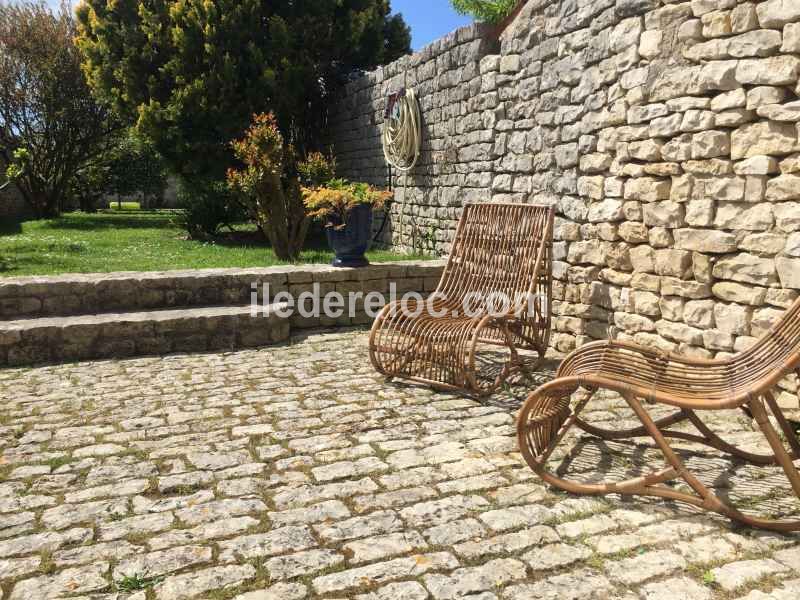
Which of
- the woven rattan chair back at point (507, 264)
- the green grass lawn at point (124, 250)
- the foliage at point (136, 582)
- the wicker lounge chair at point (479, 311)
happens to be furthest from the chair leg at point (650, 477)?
the green grass lawn at point (124, 250)

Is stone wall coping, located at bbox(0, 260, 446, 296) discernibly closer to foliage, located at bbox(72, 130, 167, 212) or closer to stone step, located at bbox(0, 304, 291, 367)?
stone step, located at bbox(0, 304, 291, 367)

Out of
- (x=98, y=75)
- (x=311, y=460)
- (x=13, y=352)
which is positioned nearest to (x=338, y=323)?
(x=13, y=352)

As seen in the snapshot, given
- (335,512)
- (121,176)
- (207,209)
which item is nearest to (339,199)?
(335,512)

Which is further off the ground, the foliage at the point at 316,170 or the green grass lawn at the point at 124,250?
the foliage at the point at 316,170

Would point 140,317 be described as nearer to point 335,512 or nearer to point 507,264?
point 507,264

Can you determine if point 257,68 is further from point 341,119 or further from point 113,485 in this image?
point 113,485

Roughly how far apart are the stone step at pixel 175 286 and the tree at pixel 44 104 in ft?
34.9

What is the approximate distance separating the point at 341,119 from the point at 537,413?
28.3 feet

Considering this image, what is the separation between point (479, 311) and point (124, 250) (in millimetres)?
6223

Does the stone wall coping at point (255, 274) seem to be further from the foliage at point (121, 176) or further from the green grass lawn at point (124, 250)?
the foliage at point (121, 176)

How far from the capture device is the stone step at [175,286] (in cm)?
520

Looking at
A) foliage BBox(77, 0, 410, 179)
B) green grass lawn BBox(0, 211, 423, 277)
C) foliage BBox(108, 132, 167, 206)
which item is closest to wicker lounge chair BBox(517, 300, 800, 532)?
green grass lawn BBox(0, 211, 423, 277)

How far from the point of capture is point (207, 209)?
10.8 meters

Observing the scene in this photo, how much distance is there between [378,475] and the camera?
2.80m
